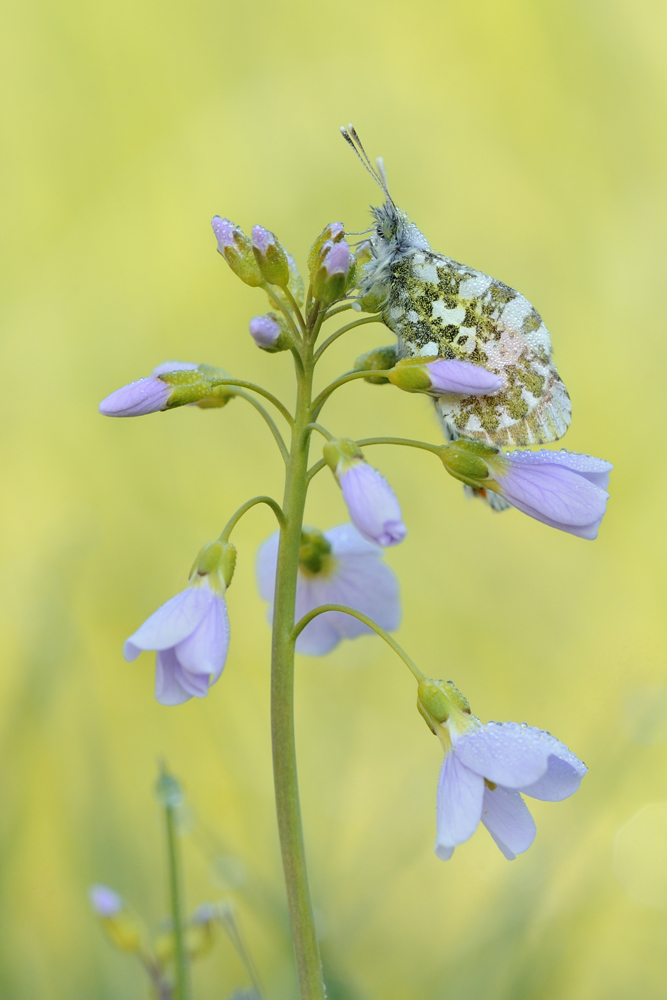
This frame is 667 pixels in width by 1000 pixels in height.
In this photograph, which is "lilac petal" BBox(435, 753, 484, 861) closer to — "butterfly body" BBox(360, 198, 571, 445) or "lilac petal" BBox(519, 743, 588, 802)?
"lilac petal" BBox(519, 743, 588, 802)

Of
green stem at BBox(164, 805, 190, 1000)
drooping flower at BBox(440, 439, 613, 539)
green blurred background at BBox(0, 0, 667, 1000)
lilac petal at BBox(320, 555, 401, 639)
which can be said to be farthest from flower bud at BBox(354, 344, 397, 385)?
green blurred background at BBox(0, 0, 667, 1000)

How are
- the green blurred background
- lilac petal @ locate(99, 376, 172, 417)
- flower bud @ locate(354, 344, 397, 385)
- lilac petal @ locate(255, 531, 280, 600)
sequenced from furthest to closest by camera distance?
the green blurred background → lilac petal @ locate(255, 531, 280, 600) → flower bud @ locate(354, 344, 397, 385) → lilac petal @ locate(99, 376, 172, 417)

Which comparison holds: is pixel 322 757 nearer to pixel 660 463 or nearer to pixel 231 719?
pixel 231 719

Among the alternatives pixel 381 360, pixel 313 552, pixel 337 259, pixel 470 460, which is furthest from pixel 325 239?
pixel 313 552

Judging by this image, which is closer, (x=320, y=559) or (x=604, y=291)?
(x=320, y=559)

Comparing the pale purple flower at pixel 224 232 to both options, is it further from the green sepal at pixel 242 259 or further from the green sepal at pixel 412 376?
the green sepal at pixel 412 376

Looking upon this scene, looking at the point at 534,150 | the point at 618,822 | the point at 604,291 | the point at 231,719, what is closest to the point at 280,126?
the point at 534,150

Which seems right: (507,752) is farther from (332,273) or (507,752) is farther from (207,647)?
(332,273)
